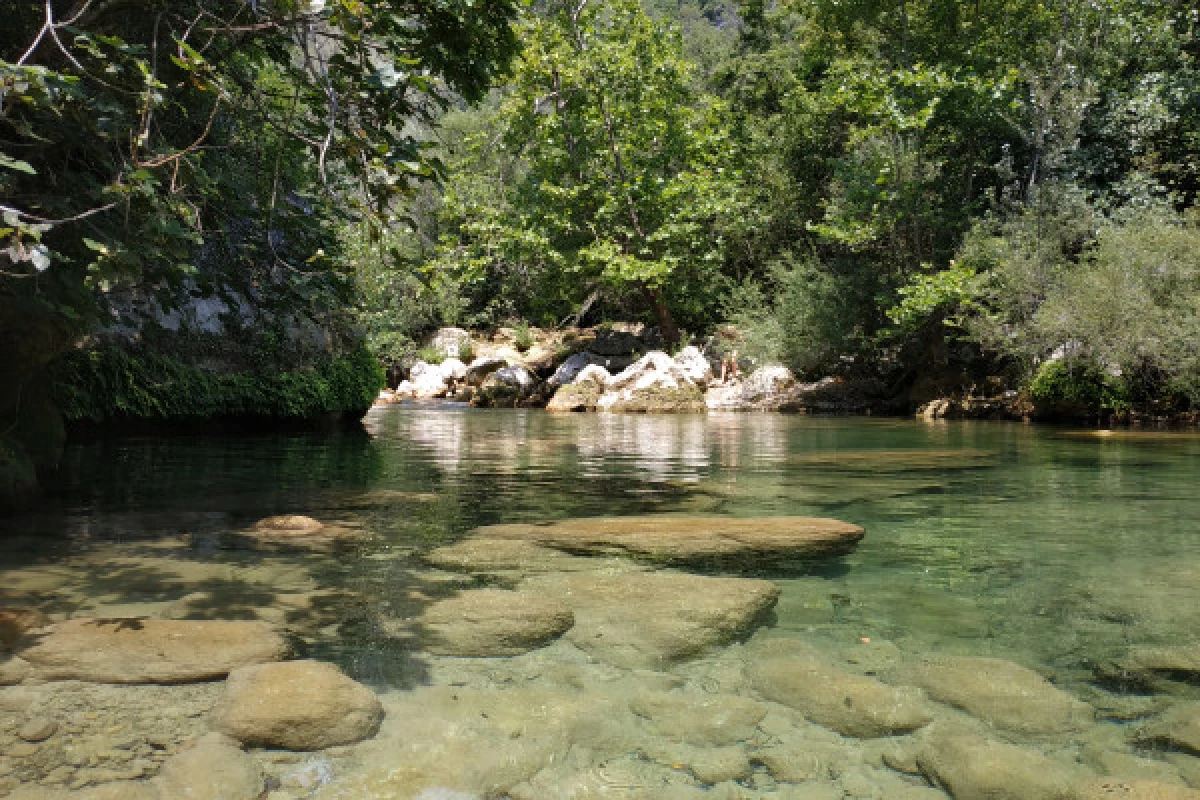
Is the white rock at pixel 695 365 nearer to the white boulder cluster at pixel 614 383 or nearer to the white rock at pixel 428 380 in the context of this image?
the white boulder cluster at pixel 614 383

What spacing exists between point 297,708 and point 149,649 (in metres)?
0.91

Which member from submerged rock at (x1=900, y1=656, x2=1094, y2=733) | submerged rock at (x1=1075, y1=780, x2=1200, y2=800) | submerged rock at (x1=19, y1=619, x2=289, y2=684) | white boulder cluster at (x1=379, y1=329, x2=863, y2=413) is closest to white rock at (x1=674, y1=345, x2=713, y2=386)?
white boulder cluster at (x1=379, y1=329, x2=863, y2=413)

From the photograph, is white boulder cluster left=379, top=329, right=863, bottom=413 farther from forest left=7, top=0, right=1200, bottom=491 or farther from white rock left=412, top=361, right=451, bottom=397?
forest left=7, top=0, right=1200, bottom=491

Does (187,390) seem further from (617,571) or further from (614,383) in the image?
(614,383)

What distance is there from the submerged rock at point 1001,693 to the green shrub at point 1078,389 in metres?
16.0

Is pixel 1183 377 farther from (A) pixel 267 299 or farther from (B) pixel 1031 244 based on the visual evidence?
(A) pixel 267 299

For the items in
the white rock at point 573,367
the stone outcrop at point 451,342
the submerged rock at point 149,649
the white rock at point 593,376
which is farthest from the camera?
the stone outcrop at point 451,342

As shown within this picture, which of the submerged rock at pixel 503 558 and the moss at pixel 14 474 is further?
the moss at pixel 14 474

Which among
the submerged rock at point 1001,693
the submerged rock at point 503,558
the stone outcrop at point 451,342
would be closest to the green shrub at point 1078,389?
the submerged rock at point 503,558

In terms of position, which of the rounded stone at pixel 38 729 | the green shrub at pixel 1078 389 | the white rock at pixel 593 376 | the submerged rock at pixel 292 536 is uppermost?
the white rock at pixel 593 376

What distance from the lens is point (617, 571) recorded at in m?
4.43

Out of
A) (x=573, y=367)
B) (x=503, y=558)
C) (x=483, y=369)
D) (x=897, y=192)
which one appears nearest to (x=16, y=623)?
(x=503, y=558)

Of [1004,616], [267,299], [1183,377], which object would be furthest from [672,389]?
[1004,616]

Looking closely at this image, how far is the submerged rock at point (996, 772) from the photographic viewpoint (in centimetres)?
216
